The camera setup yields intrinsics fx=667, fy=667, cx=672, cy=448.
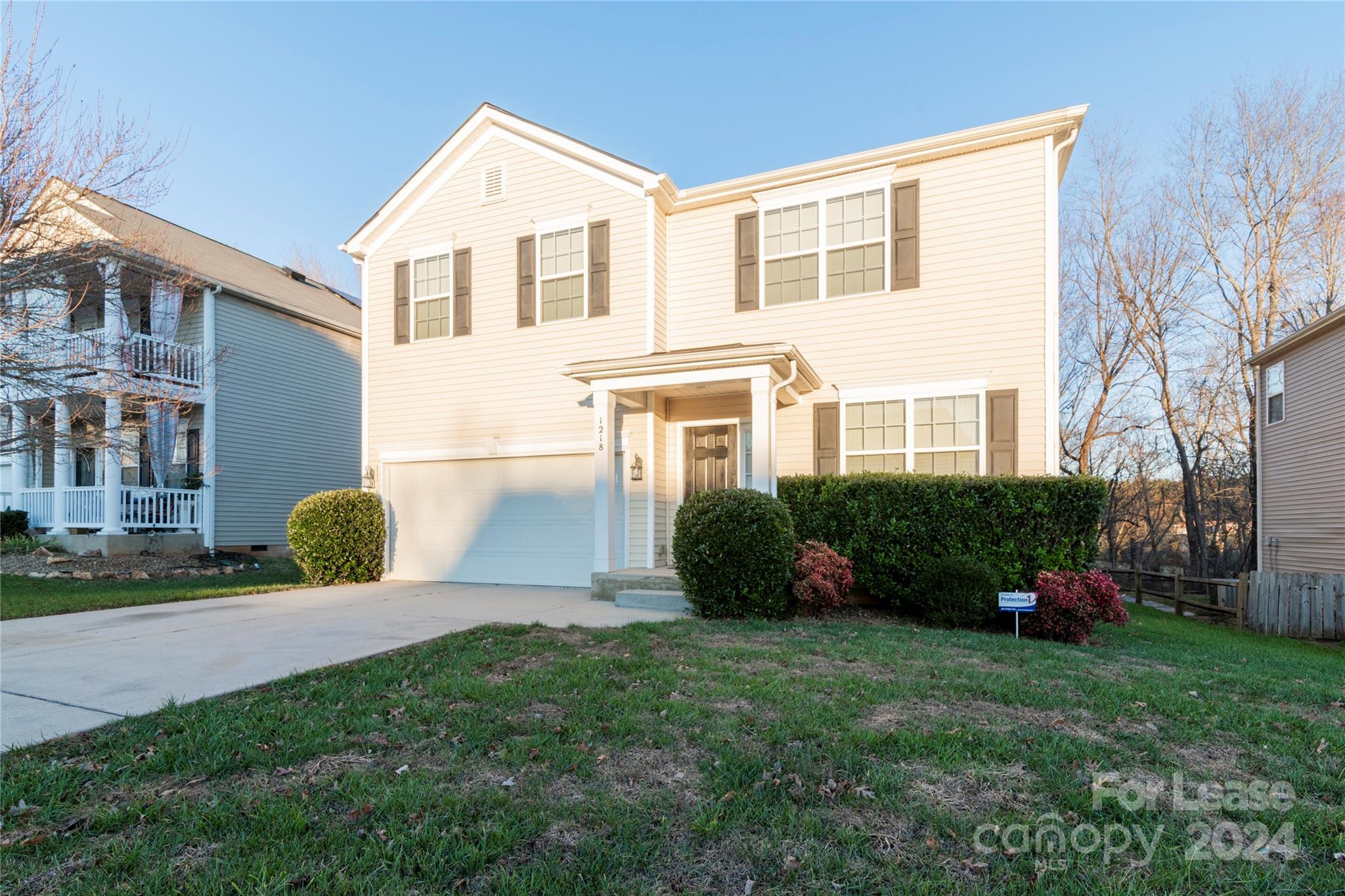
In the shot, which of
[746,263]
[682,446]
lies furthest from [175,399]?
[746,263]

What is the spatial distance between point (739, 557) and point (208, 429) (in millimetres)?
12504

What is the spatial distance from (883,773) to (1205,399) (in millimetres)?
20728

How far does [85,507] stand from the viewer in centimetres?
1309

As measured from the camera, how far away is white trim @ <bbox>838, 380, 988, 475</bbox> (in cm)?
845

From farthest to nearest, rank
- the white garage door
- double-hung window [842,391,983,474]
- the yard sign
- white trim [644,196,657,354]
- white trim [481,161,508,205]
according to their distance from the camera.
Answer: white trim [481,161,508,205]
the white garage door
white trim [644,196,657,354]
double-hung window [842,391,983,474]
the yard sign

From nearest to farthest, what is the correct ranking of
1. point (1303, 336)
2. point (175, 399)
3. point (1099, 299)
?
point (175, 399) → point (1303, 336) → point (1099, 299)

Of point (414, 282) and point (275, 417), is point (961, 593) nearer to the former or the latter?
point (414, 282)

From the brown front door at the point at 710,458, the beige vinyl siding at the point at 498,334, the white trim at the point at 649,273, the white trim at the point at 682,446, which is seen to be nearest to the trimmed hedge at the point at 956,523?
the brown front door at the point at 710,458

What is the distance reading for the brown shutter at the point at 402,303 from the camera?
1136cm

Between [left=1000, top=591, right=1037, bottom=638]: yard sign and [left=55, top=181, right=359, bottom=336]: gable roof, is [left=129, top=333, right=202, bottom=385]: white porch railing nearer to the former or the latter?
[left=55, top=181, right=359, bottom=336]: gable roof

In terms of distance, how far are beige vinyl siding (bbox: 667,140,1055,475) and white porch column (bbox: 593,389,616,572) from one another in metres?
2.31

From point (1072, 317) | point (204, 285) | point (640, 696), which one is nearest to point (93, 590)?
point (204, 285)

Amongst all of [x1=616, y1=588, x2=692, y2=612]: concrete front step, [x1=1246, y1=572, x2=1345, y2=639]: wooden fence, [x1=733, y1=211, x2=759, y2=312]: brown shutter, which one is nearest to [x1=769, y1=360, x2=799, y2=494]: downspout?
[x1=616, y1=588, x2=692, y2=612]: concrete front step

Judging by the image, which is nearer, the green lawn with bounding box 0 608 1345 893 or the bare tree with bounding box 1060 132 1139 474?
the green lawn with bounding box 0 608 1345 893
